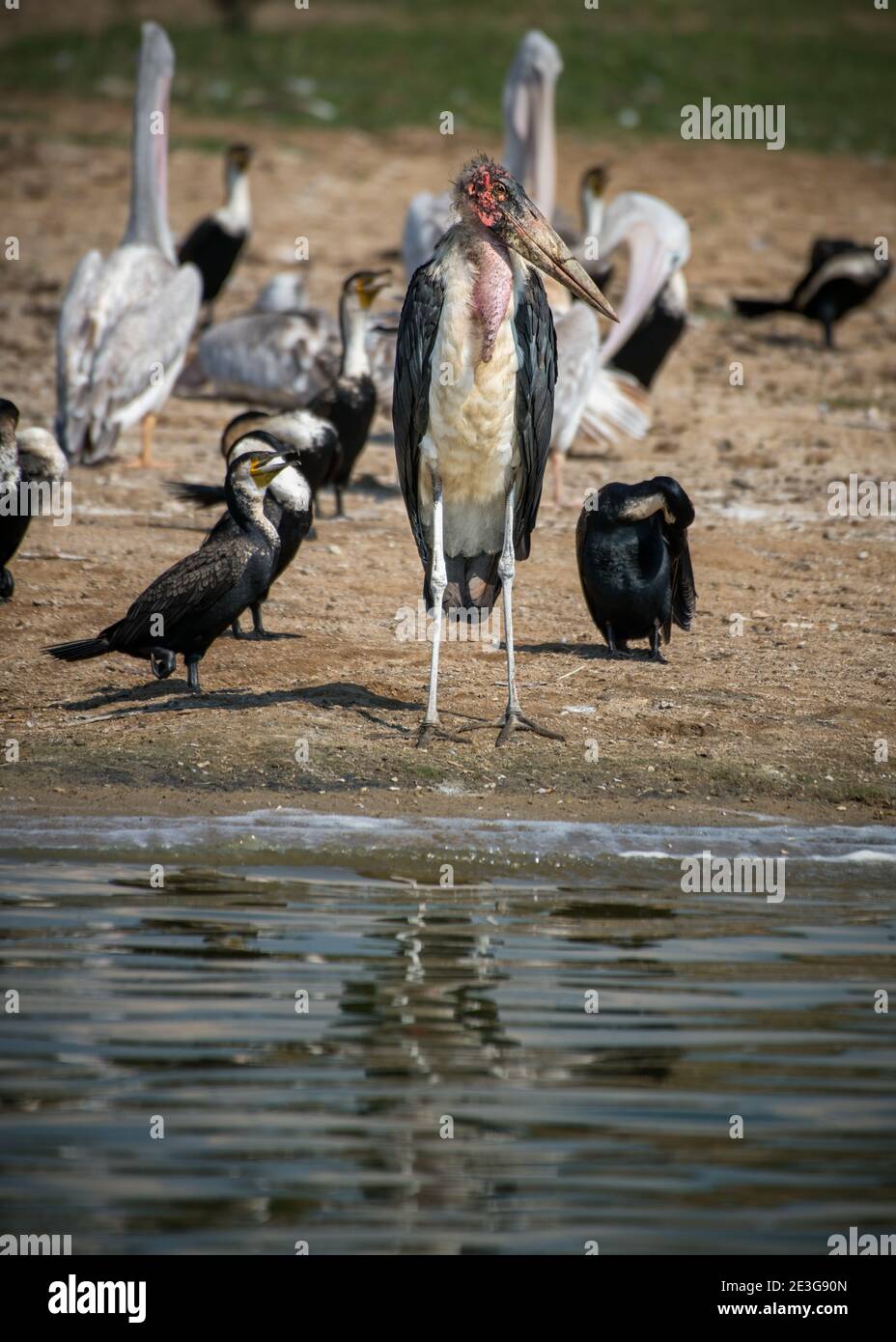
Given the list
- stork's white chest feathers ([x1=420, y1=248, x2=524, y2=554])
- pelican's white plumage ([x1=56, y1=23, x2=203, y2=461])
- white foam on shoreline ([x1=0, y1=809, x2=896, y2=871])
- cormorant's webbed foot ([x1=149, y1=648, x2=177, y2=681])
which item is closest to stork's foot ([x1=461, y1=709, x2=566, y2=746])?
white foam on shoreline ([x1=0, y1=809, x2=896, y2=871])

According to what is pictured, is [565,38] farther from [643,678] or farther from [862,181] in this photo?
[643,678]

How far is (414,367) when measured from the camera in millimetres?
7668

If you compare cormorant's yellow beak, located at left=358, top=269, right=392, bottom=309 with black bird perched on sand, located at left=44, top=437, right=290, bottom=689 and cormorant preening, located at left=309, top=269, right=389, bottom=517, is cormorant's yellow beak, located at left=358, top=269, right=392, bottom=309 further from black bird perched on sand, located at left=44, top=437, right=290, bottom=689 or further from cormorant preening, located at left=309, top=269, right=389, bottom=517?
black bird perched on sand, located at left=44, top=437, right=290, bottom=689

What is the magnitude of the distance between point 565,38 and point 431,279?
80.2 feet

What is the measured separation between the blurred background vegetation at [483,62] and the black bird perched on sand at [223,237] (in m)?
7.79

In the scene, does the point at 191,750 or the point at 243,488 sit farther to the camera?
the point at 243,488

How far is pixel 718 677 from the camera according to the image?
8750 millimetres

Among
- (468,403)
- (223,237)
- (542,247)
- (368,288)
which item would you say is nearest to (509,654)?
(468,403)

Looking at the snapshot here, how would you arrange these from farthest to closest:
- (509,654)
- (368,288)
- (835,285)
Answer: (835,285) < (368,288) < (509,654)

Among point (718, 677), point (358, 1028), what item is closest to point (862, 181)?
point (718, 677)

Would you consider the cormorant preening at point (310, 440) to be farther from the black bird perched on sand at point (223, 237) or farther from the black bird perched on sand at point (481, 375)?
the black bird perched on sand at point (223, 237)

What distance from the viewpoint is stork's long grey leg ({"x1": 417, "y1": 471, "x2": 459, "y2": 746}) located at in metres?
7.67

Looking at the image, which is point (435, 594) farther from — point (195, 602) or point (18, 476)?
point (18, 476)

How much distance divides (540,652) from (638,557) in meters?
0.71
